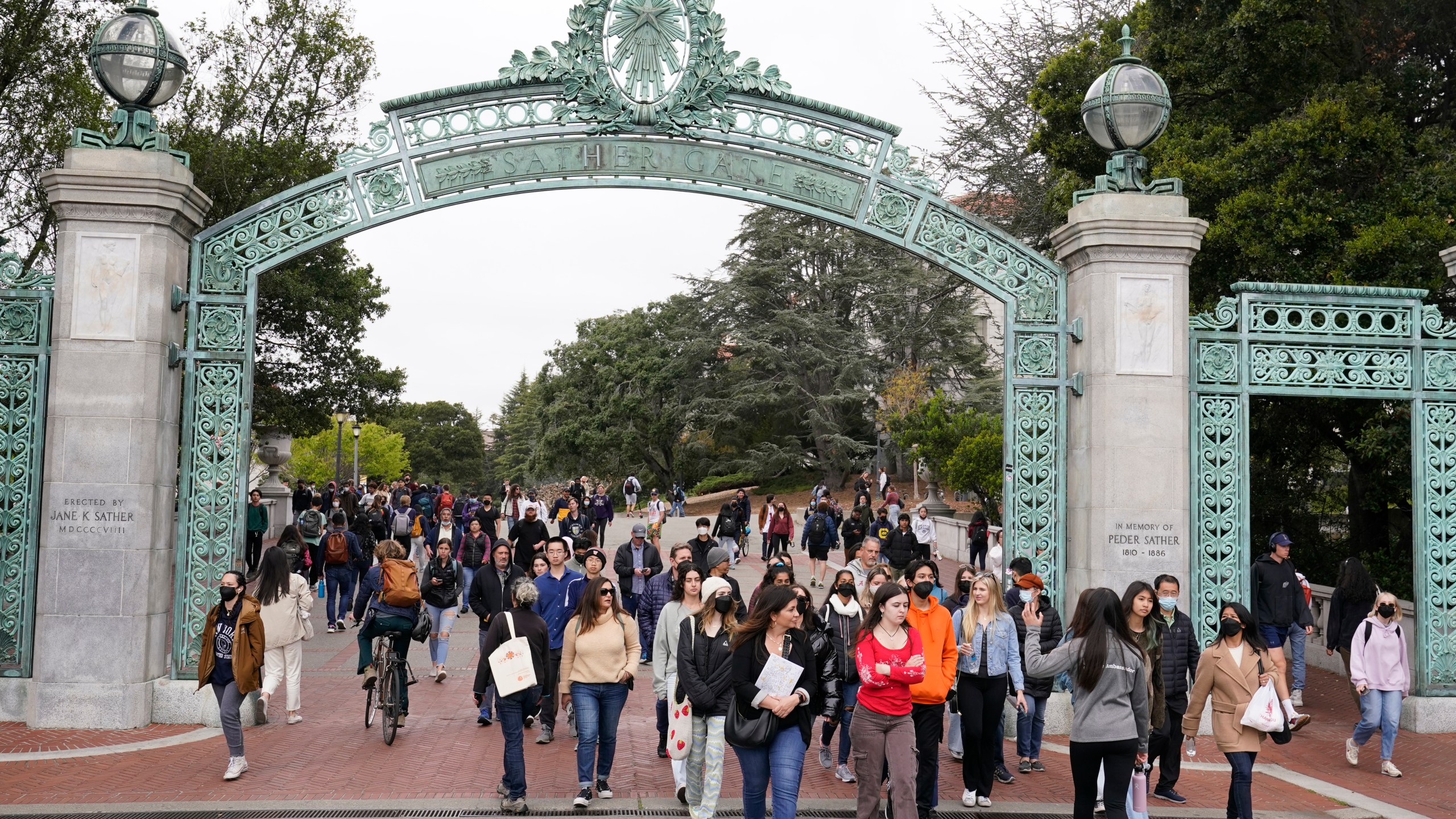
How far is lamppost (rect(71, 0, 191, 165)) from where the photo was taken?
33.2ft

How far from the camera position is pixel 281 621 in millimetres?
9914

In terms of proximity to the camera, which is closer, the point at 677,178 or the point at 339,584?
the point at 677,178

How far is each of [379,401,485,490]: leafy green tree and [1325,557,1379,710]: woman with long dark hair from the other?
271ft

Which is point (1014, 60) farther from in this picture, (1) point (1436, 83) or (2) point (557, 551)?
(2) point (557, 551)

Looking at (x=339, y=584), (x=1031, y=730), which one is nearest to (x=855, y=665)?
(x=1031, y=730)

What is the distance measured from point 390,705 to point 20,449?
3971 mm

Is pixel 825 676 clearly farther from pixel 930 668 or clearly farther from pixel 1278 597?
pixel 1278 597

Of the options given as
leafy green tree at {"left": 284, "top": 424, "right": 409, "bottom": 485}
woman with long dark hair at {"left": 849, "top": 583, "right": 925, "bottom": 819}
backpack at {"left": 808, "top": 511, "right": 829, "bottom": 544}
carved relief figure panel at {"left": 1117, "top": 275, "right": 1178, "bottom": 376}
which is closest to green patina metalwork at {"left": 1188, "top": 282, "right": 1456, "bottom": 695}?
carved relief figure panel at {"left": 1117, "top": 275, "right": 1178, "bottom": 376}

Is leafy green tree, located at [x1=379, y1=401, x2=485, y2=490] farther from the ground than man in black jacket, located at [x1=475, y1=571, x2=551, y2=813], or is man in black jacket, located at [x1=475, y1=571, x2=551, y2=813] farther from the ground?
leafy green tree, located at [x1=379, y1=401, x2=485, y2=490]

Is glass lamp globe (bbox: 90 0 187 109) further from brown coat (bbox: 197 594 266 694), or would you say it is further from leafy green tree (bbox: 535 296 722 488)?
leafy green tree (bbox: 535 296 722 488)

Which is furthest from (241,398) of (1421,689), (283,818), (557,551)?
(1421,689)

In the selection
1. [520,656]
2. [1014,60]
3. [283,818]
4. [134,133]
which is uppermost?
[1014,60]

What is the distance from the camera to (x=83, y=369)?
32.9ft

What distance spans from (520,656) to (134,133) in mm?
6065
